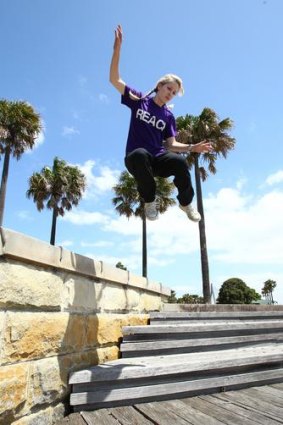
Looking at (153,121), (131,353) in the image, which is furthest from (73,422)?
(153,121)

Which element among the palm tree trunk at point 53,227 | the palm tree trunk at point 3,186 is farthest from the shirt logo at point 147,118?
the palm tree trunk at point 53,227

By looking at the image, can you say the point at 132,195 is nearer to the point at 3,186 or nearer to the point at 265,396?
the point at 3,186

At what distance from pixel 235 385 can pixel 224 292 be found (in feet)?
88.9

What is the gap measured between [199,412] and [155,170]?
2.17 meters

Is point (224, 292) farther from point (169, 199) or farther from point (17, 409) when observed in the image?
point (17, 409)

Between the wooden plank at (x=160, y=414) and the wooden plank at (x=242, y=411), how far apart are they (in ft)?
1.28

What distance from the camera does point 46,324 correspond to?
2412mm

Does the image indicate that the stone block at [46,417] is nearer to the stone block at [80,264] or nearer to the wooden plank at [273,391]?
the stone block at [80,264]

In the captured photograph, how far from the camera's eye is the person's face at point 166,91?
3.60 m

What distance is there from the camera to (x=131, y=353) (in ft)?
11.5

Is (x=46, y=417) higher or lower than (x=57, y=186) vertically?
lower

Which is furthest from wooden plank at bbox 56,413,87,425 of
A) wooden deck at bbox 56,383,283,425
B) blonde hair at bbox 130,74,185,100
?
blonde hair at bbox 130,74,185,100

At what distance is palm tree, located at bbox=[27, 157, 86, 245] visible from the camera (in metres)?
24.8

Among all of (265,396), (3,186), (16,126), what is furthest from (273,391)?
(16,126)
